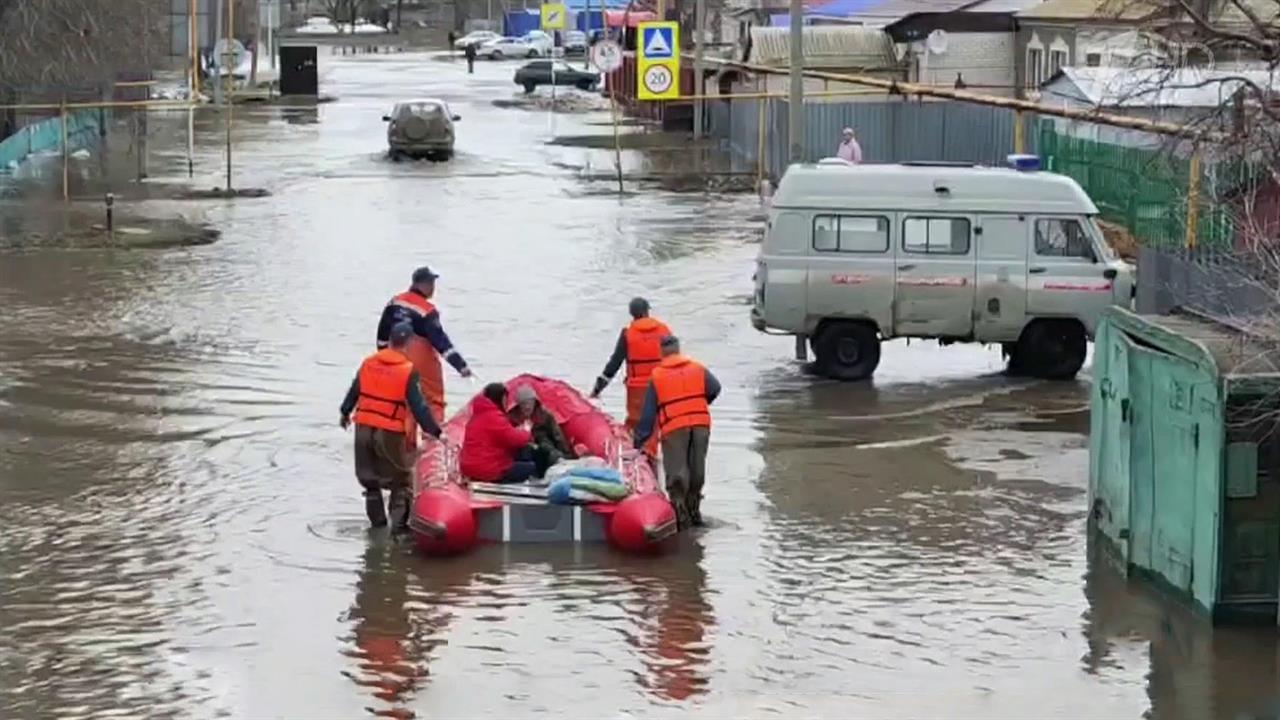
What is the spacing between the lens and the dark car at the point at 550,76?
255 ft

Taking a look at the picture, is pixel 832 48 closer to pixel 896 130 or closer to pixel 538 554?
pixel 896 130

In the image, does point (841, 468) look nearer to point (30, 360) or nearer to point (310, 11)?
point (30, 360)

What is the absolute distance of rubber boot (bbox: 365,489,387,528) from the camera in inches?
630

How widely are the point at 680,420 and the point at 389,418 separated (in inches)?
80.6

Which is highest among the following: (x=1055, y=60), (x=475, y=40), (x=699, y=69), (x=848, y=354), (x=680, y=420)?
(x=475, y=40)

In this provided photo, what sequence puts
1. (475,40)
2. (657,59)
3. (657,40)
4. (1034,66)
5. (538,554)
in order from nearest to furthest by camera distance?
1. (538,554)
2. (657,40)
3. (657,59)
4. (1034,66)
5. (475,40)

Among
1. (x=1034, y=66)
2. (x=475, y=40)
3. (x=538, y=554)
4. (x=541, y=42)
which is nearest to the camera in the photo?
(x=538, y=554)

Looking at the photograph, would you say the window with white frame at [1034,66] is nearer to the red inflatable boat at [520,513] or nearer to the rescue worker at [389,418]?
the red inflatable boat at [520,513]

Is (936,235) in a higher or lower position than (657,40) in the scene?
lower

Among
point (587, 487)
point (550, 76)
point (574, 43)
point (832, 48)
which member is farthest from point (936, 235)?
point (574, 43)

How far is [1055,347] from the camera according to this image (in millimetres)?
22750

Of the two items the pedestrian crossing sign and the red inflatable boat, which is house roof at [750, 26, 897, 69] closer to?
the pedestrian crossing sign

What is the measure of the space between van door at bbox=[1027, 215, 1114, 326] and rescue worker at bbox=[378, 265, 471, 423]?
685cm

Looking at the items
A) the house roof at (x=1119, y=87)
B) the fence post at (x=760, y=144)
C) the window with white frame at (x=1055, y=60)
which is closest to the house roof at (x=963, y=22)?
the window with white frame at (x=1055, y=60)
